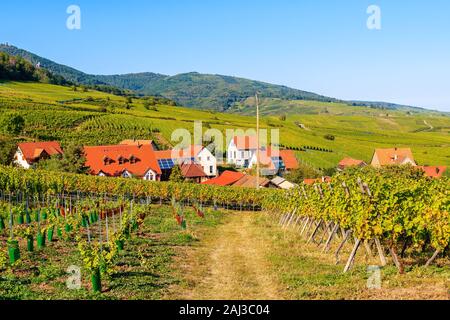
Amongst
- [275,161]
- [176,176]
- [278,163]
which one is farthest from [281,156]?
[176,176]

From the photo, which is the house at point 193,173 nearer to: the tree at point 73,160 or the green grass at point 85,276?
the tree at point 73,160

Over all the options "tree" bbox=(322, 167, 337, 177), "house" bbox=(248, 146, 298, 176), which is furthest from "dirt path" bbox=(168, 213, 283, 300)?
"tree" bbox=(322, 167, 337, 177)

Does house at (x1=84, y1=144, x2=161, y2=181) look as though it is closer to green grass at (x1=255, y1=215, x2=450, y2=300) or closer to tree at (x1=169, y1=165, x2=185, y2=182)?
tree at (x1=169, y1=165, x2=185, y2=182)

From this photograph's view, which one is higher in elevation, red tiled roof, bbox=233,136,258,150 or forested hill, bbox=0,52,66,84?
forested hill, bbox=0,52,66,84

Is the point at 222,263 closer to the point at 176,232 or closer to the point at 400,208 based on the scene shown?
the point at 400,208

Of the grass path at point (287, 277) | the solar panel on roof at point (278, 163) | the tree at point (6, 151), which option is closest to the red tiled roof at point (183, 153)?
the solar panel on roof at point (278, 163)

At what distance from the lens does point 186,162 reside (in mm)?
90375

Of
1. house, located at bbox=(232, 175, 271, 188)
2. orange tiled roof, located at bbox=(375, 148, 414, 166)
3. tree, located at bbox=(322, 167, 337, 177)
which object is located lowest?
tree, located at bbox=(322, 167, 337, 177)

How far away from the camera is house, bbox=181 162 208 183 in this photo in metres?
82.7

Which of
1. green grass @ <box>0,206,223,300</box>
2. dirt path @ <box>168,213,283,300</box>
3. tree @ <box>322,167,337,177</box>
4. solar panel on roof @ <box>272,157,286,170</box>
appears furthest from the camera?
tree @ <box>322,167,337,177</box>

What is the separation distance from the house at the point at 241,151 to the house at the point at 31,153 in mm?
38617

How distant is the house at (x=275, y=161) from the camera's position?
88500 millimetres

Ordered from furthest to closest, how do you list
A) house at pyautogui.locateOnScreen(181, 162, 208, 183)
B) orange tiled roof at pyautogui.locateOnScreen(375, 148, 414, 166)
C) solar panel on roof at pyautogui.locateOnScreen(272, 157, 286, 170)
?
orange tiled roof at pyautogui.locateOnScreen(375, 148, 414, 166) → solar panel on roof at pyautogui.locateOnScreen(272, 157, 286, 170) → house at pyautogui.locateOnScreen(181, 162, 208, 183)
